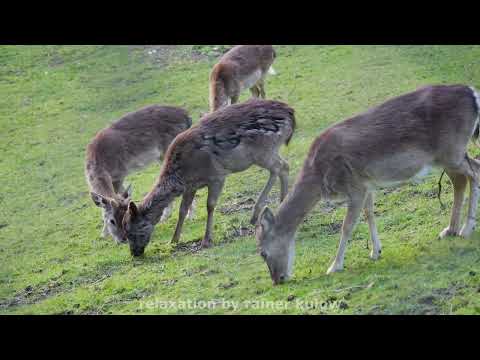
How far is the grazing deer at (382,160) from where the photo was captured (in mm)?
9266

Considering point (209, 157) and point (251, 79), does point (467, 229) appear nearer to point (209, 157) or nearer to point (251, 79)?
point (209, 157)

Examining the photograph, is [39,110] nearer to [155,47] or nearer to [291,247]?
[155,47]

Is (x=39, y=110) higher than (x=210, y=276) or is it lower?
lower

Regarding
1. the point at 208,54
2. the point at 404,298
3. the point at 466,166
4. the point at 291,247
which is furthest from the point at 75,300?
the point at 208,54

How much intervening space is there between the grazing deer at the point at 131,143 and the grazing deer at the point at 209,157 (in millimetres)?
2047

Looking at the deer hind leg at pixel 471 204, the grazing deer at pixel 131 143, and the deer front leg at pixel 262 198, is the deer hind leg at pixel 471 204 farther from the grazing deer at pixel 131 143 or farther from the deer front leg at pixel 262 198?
the grazing deer at pixel 131 143

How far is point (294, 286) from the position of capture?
9.12m

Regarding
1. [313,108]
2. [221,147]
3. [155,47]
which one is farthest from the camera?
[155,47]

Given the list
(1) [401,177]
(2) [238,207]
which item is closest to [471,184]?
(1) [401,177]

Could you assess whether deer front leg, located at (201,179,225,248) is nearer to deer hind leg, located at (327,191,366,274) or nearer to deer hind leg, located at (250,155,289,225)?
deer hind leg, located at (250,155,289,225)

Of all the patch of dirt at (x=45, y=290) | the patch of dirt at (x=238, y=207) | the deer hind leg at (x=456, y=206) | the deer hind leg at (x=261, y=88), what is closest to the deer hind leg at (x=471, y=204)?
the deer hind leg at (x=456, y=206)

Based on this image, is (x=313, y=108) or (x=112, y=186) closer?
(x=112, y=186)

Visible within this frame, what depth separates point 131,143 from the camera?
47.0 ft

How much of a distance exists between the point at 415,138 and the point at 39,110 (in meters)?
15.2
